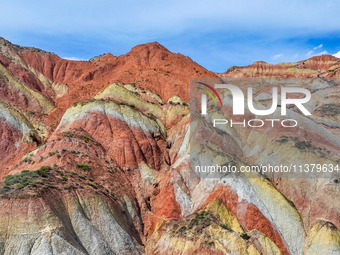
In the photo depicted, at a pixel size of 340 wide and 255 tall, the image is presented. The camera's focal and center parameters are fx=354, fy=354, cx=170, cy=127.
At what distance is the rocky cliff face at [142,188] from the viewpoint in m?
34.8

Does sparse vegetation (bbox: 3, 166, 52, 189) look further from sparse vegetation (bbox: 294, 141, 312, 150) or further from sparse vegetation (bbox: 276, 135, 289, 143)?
sparse vegetation (bbox: 294, 141, 312, 150)

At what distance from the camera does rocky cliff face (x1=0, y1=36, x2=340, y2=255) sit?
114 ft

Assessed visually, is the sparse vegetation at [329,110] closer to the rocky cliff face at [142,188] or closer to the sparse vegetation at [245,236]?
the rocky cliff face at [142,188]

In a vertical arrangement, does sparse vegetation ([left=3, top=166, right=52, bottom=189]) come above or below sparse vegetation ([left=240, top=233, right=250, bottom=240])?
above

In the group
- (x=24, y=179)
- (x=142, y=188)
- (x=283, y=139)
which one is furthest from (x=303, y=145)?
(x=24, y=179)

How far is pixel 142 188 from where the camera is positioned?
49219mm

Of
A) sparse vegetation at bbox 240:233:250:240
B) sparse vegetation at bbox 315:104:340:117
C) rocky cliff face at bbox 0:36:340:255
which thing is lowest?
sparse vegetation at bbox 240:233:250:240

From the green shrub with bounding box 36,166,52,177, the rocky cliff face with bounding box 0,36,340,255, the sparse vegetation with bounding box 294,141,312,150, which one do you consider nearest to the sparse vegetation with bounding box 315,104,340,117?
the rocky cliff face with bounding box 0,36,340,255

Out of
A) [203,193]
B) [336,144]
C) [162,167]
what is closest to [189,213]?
[203,193]

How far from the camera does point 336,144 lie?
48938 mm

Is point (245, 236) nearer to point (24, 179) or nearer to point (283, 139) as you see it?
point (283, 139)

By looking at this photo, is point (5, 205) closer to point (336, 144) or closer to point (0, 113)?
point (0, 113)

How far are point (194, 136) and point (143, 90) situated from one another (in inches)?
958

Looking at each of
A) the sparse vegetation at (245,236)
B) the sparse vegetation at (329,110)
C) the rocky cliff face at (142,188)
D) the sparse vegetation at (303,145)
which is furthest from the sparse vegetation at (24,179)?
the sparse vegetation at (329,110)
